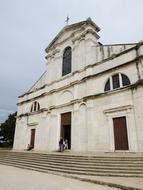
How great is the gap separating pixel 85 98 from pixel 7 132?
2814 centimetres

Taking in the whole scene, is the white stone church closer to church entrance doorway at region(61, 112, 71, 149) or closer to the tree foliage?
church entrance doorway at region(61, 112, 71, 149)

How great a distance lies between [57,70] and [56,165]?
12680 mm

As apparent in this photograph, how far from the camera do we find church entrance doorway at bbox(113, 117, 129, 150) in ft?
39.4

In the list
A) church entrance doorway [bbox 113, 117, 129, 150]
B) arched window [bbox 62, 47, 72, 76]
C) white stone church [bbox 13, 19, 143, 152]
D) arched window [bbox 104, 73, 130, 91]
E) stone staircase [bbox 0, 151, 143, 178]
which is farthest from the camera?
arched window [bbox 62, 47, 72, 76]

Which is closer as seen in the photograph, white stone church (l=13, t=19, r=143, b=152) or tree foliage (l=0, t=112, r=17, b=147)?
white stone church (l=13, t=19, r=143, b=152)

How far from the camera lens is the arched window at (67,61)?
19.4 metres

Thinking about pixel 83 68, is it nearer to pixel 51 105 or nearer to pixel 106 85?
pixel 106 85

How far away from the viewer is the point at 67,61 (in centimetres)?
1992

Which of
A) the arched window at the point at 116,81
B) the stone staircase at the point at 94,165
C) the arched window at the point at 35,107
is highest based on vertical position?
the arched window at the point at 116,81

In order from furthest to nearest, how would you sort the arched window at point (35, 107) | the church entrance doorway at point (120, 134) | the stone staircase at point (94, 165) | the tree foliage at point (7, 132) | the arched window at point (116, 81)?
1. the tree foliage at point (7, 132)
2. the arched window at point (35, 107)
3. the arched window at point (116, 81)
4. the church entrance doorway at point (120, 134)
5. the stone staircase at point (94, 165)

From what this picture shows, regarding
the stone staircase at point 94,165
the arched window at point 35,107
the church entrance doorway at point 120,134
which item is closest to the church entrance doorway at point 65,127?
the arched window at point 35,107

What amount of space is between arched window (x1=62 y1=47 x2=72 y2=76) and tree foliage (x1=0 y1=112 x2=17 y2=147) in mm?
22167

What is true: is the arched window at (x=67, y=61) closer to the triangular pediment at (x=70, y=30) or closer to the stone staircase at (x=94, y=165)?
the triangular pediment at (x=70, y=30)

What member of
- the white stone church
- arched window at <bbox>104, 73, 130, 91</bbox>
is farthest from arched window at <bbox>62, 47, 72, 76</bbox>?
arched window at <bbox>104, 73, 130, 91</bbox>
